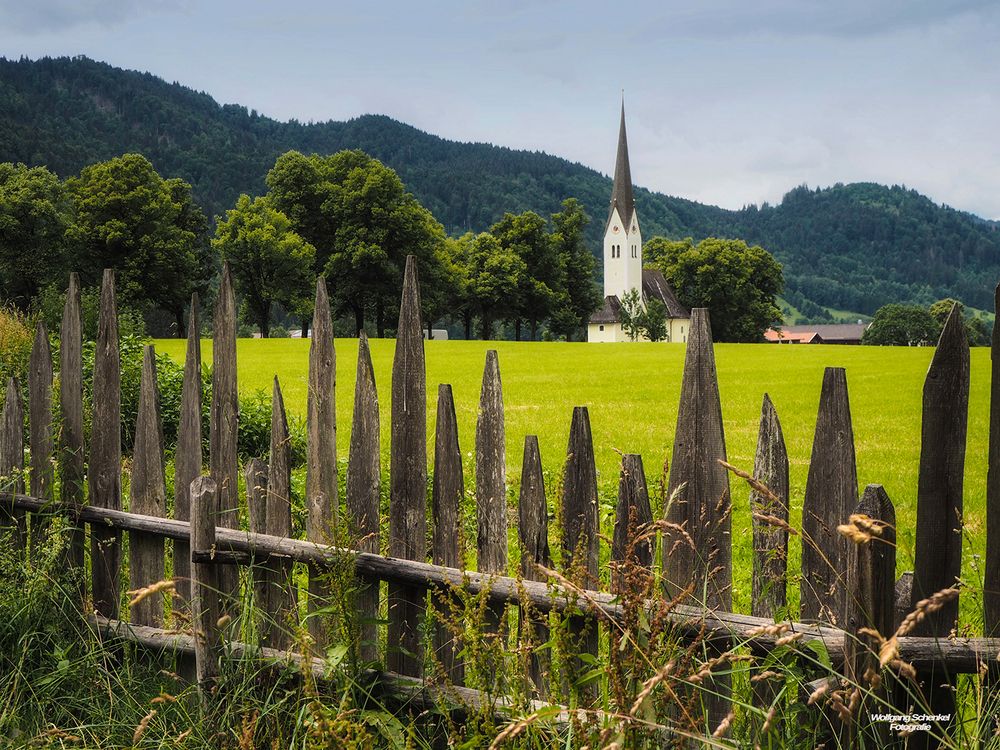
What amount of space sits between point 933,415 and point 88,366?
7.54 m

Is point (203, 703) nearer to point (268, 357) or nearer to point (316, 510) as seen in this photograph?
point (316, 510)

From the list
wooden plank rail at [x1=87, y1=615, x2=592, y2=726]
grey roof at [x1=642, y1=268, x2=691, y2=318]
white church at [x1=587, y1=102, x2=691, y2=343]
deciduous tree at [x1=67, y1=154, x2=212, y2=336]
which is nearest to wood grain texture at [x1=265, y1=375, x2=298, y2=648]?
wooden plank rail at [x1=87, y1=615, x2=592, y2=726]

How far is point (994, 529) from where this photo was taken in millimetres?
2066

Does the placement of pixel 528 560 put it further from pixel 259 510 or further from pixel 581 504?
pixel 259 510

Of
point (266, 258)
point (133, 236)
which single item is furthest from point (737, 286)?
point (133, 236)

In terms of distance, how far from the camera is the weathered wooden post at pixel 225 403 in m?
3.25

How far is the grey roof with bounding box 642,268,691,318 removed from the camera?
8688cm

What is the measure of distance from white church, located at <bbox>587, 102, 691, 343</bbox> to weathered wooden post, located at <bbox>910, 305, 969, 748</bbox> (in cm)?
8847

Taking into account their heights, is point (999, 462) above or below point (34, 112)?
below

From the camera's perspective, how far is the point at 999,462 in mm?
2037

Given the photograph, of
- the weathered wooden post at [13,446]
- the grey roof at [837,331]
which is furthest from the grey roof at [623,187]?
the weathered wooden post at [13,446]

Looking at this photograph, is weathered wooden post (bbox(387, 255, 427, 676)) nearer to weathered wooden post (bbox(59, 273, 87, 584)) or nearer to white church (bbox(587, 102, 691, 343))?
weathered wooden post (bbox(59, 273, 87, 584))

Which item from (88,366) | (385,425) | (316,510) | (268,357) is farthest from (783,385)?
(316,510)

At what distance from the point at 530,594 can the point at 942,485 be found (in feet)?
3.88
